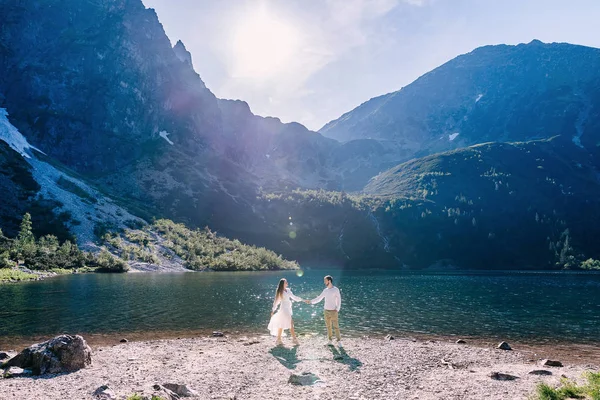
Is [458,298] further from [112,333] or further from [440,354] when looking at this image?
[112,333]

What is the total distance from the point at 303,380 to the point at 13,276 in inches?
→ 3281

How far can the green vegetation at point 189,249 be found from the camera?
138500 millimetres

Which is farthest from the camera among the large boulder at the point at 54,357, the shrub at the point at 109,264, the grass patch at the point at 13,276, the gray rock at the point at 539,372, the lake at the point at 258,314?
the shrub at the point at 109,264

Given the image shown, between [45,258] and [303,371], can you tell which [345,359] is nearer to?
[303,371]

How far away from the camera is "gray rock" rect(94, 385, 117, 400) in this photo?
43.7 feet

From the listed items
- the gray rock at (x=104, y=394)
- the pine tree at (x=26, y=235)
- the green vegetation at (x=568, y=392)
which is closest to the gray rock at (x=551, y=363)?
the green vegetation at (x=568, y=392)

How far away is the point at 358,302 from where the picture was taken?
5650 centimetres

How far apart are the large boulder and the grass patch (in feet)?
230

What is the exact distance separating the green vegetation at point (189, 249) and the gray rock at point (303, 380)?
12409 cm

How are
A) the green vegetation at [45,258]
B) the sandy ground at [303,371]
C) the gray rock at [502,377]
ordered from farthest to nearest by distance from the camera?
the green vegetation at [45,258], the gray rock at [502,377], the sandy ground at [303,371]

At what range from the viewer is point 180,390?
1497cm

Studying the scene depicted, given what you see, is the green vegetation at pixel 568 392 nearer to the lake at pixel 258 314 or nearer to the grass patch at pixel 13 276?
the lake at pixel 258 314

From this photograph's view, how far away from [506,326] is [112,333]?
36.9 meters

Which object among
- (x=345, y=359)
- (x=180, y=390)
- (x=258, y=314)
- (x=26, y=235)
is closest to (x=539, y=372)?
(x=345, y=359)
